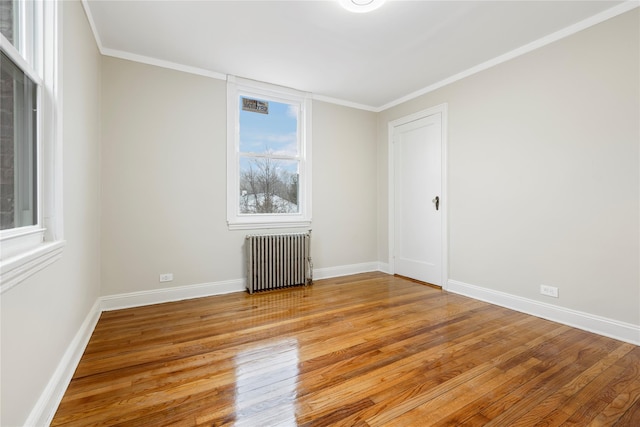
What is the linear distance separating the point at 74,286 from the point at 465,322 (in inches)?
124

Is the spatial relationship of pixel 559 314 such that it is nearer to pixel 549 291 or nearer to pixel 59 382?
pixel 549 291

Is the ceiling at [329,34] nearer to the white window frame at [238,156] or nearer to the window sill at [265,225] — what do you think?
the white window frame at [238,156]

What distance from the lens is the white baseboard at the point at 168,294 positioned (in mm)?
3057

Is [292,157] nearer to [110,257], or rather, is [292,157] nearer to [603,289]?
[110,257]

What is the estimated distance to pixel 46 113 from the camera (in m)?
1.57

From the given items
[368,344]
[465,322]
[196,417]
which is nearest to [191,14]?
[196,417]

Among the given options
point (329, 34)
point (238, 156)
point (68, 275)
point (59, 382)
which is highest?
point (329, 34)

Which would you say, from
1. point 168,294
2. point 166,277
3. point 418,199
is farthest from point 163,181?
point 418,199

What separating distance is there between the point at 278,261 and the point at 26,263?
2.76m

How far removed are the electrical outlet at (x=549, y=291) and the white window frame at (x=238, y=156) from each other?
2.78 meters

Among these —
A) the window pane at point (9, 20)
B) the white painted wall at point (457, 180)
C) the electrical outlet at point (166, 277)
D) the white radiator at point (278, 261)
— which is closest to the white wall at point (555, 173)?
the white painted wall at point (457, 180)

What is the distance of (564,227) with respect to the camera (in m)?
2.71

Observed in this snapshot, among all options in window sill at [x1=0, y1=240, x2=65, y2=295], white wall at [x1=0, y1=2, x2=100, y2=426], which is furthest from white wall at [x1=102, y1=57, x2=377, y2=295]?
window sill at [x1=0, y1=240, x2=65, y2=295]

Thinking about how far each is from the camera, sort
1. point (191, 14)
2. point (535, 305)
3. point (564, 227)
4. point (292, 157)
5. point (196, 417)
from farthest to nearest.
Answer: point (292, 157), point (535, 305), point (564, 227), point (191, 14), point (196, 417)
